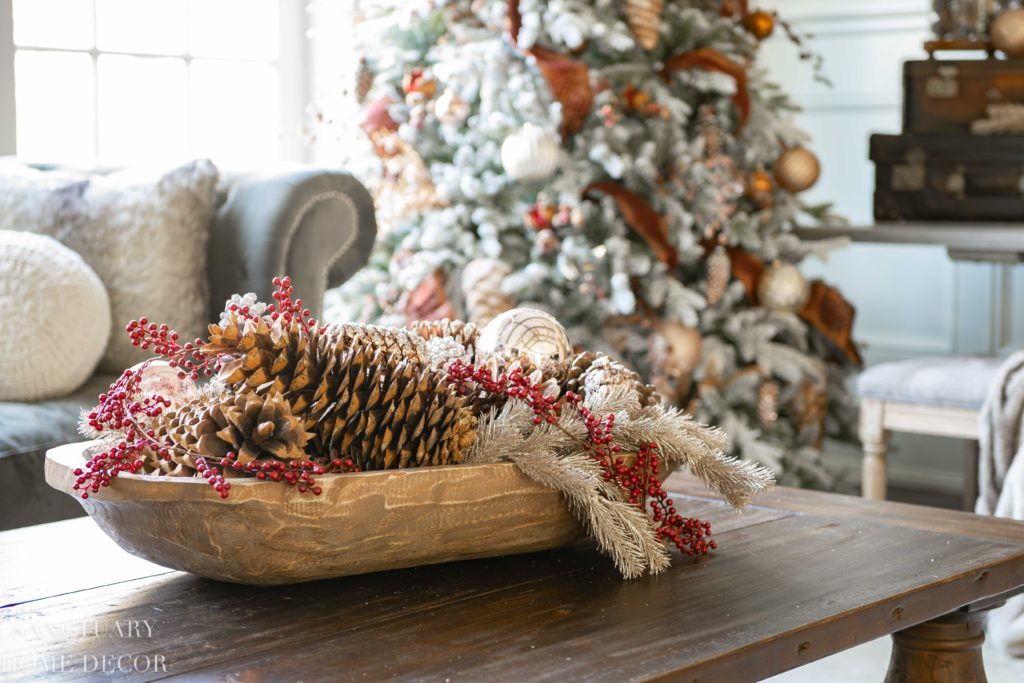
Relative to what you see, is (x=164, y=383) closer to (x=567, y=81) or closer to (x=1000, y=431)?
(x=1000, y=431)

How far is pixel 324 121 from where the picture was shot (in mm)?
3461

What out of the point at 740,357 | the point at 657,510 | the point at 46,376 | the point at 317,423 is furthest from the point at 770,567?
the point at 740,357

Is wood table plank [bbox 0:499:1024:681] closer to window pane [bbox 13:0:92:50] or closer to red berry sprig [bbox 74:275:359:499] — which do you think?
red berry sprig [bbox 74:275:359:499]

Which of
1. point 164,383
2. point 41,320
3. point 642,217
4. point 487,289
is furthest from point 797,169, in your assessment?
point 164,383

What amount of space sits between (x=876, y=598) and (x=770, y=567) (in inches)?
4.5

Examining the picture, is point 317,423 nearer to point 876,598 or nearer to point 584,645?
point 584,645

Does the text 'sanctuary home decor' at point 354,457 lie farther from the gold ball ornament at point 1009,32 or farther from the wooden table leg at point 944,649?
the gold ball ornament at point 1009,32

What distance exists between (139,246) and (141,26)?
1429 mm

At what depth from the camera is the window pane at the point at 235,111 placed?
380 centimetres

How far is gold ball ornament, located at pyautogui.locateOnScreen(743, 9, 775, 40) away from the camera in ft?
10.9

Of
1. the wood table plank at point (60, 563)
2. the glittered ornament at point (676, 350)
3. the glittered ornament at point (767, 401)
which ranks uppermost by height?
the wood table plank at point (60, 563)

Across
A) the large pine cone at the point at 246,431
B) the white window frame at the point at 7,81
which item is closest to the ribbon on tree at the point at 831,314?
the white window frame at the point at 7,81

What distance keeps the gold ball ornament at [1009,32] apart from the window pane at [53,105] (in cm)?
234

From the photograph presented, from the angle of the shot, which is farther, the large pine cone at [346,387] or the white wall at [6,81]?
the white wall at [6,81]
